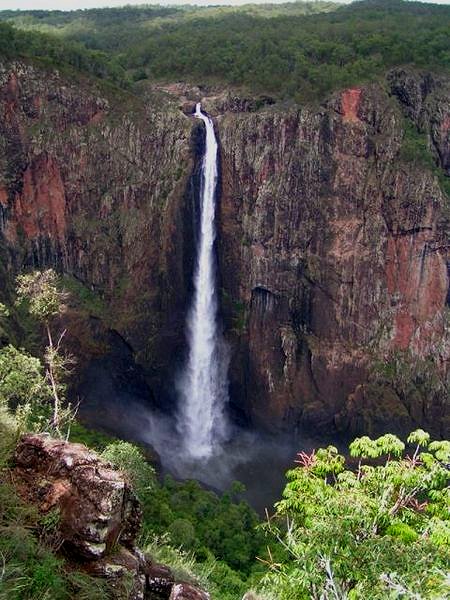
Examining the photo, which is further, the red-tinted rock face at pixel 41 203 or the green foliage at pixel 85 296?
the green foliage at pixel 85 296

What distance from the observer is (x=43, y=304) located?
44.5ft

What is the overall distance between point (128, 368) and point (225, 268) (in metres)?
6.54

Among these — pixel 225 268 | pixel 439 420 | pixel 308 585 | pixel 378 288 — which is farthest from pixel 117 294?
pixel 308 585

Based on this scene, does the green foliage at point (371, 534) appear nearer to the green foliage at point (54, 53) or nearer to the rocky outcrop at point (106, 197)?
the rocky outcrop at point (106, 197)

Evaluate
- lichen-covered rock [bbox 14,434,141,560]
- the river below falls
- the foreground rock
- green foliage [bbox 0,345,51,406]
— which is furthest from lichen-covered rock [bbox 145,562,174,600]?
the river below falls

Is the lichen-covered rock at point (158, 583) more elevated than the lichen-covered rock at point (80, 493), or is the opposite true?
the lichen-covered rock at point (80, 493)

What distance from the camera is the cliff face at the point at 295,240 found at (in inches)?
1147

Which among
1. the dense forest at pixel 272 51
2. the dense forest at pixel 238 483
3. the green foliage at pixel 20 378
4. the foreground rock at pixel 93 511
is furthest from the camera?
the dense forest at pixel 272 51

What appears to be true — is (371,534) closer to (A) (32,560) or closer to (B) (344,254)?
(A) (32,560)

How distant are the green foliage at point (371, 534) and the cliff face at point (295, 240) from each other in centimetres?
2261

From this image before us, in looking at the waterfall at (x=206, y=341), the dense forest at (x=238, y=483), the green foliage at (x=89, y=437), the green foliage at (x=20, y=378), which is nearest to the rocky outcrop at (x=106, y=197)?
the waterfall at (x=206, y=341)

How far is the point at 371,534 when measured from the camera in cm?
659

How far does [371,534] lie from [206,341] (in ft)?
79.8

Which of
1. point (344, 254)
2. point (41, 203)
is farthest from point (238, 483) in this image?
point (41, 203)
